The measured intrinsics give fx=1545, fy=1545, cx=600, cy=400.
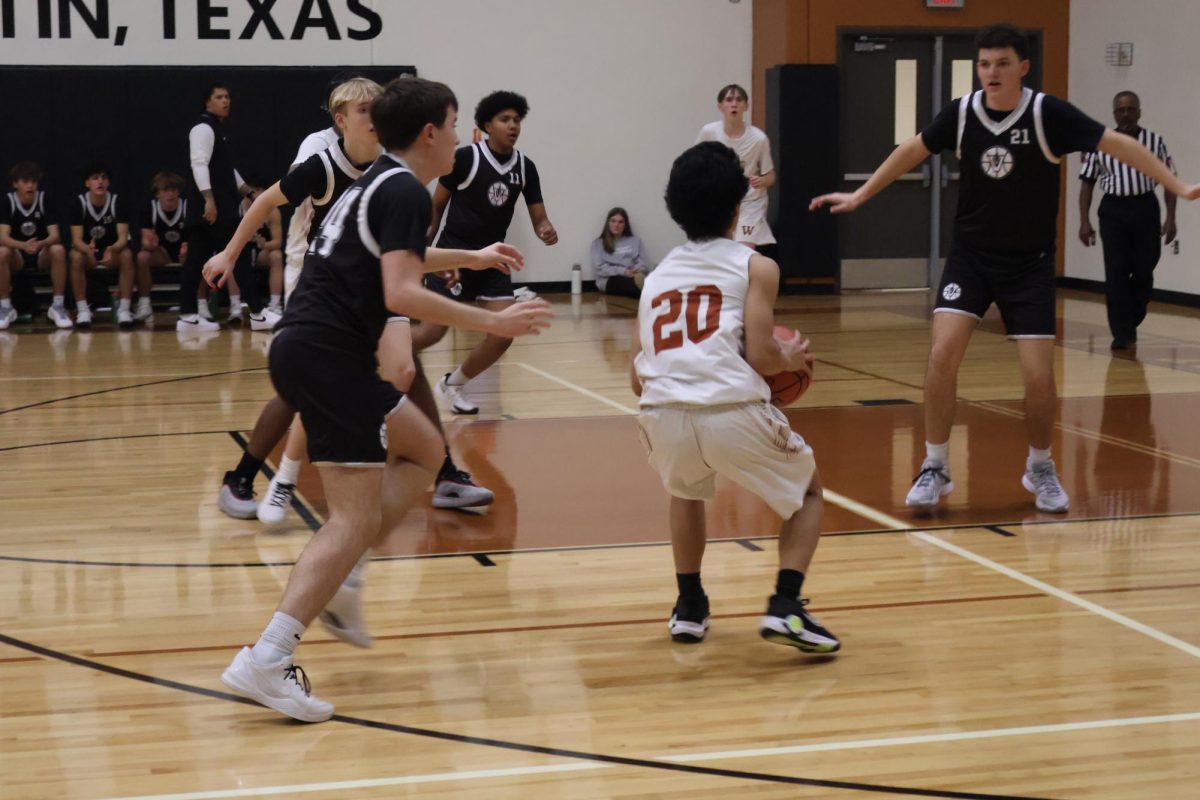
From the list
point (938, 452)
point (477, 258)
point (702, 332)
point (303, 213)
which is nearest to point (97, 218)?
point (303, 213)

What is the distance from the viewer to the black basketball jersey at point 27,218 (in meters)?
12.9

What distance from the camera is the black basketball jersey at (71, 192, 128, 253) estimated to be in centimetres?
1314

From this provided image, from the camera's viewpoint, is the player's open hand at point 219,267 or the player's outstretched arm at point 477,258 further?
the player's open hand at point 219,267

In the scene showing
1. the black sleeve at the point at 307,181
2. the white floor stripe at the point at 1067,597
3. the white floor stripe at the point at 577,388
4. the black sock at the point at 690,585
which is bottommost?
the white floor stripe at the point at 1067,597

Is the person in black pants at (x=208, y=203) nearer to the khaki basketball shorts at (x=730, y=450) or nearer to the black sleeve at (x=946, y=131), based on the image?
the black sleeve at (x=946, y=131)

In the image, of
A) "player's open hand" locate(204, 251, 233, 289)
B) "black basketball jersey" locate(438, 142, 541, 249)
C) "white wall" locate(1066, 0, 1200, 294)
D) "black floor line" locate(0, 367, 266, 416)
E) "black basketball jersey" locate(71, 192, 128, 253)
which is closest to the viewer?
"player's open hand" locate(204, 251, 233, 289)

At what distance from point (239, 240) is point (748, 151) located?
8223 millimetres

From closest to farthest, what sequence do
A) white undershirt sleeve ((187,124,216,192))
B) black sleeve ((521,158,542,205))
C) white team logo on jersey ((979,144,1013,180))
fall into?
1. white team logo on jersey ((979,144,1013,180))
2. black sleeve ((521,158,542,205))
3. white undershirt sleeve ((187,124,216,192))

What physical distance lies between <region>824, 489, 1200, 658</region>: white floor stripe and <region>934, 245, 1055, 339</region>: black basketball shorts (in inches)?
32.3

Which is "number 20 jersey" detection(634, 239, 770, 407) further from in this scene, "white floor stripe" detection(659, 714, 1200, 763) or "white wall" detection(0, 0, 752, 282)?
"white wall" detection(0, 0, 752, 282)

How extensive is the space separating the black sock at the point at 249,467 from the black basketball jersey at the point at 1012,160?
2823 millimetres

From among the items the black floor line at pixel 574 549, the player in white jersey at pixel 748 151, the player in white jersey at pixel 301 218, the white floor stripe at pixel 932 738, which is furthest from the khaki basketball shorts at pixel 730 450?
the player in white jersey at pixel 748 151

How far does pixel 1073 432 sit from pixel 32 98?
10.3m

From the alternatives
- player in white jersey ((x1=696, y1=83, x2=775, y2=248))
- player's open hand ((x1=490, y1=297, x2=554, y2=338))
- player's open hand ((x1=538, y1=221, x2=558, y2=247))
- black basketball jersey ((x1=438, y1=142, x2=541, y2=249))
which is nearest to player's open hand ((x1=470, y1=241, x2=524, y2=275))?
player's open hand ((x1=490, y1=297, x2=554, y2=338))
